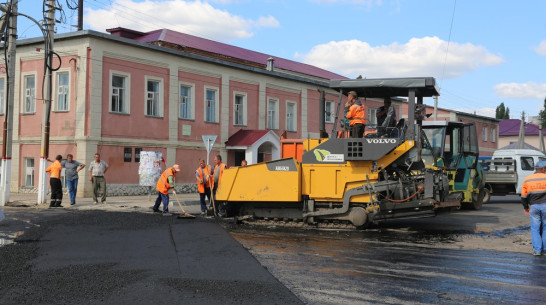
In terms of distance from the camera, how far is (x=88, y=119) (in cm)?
2345

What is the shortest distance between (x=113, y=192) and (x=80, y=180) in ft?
4.88

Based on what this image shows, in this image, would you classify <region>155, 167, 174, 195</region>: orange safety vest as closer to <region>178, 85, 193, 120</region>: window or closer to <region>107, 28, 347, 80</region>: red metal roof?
<region>178, 85, 193, 120</region>: window

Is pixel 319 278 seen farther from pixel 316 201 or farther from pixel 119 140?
pixel 119 140

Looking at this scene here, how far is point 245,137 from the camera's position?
2995 cm

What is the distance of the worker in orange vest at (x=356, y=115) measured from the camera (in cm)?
1134

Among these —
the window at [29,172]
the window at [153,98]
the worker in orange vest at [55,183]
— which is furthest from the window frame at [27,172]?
the worker in orange vest at [55,183]

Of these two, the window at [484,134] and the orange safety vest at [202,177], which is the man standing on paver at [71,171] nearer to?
the orange safety vest at [202,177]

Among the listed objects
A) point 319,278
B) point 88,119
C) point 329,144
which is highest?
point 88,119

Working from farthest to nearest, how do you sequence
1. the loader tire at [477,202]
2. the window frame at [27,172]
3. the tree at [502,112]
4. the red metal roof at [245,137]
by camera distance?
the tree at [502,112], the red metal roof at [245,137], the window frame at [27,172], the loader tire at [477,202]

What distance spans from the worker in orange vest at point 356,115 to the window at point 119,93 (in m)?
15.5

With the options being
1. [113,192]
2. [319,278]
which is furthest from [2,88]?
[319,278]

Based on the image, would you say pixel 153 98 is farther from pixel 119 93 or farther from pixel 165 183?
pixel 165 183

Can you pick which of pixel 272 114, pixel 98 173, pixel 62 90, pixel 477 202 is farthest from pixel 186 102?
pixel 477 202

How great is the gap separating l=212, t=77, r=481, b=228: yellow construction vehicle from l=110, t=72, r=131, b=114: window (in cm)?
1382
